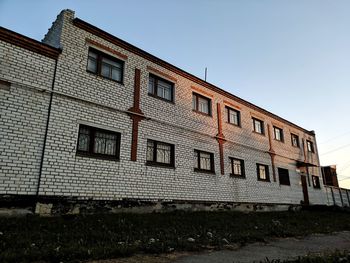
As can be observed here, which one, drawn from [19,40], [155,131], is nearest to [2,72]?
[19,40]

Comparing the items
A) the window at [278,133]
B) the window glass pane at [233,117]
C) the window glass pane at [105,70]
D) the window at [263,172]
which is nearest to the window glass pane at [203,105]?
the window glass pane at [233,117]

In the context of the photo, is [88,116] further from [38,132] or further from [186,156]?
[186,156]

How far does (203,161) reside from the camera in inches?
528

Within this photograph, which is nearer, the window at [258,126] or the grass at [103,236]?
the grass at [103,236]

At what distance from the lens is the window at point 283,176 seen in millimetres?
18639

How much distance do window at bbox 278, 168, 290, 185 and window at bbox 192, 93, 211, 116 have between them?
7.86 m

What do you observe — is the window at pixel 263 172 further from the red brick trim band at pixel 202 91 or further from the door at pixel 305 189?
the red brick trim band at pixel 202 91

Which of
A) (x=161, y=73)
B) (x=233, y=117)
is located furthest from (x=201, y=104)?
(x=161, y=73)

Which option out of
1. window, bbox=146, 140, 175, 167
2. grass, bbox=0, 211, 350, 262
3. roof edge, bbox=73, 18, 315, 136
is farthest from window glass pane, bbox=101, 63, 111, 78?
grass, bbox=0, 211, 350, 262

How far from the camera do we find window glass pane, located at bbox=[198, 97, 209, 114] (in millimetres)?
14461

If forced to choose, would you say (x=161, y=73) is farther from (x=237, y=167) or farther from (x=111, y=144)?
(x=237, y=167)

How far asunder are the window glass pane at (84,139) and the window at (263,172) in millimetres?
11155

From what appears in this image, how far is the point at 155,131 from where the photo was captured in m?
11.5

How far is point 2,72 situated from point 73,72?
2.20 meters
